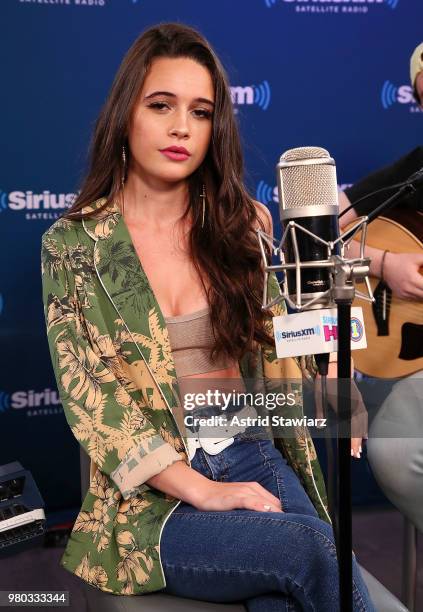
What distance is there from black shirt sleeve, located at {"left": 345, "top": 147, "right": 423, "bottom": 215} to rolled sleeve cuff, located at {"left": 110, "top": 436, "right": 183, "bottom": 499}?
4.12 feet

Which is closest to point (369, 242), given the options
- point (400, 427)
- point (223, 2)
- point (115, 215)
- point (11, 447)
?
point (400, 427)

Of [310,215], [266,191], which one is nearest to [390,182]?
[266,191]

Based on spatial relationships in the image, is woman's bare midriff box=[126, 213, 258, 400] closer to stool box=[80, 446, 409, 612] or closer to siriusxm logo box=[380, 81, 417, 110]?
stool box=[80, 446, 409, 612]

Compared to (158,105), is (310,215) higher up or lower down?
lower down

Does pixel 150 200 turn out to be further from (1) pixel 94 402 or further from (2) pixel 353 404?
(2) pixel 353 404

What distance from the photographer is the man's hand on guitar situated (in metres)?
2.30

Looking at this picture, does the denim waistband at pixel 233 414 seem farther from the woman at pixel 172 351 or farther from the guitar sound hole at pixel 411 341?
the guitar sound hole at pixel 411 341

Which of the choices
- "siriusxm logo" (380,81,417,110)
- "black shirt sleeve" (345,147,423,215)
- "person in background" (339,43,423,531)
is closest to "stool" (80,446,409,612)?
"person in background" (339,43,423,531)

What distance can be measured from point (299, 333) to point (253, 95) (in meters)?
1.86

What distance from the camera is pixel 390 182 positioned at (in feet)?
7.97

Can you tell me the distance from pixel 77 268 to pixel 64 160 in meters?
1.14

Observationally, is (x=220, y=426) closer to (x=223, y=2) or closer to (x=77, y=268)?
(x=77, y=268)

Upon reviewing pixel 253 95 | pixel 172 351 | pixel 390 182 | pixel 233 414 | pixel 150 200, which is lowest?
pixel 233 414

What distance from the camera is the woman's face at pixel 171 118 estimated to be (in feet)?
5.21
